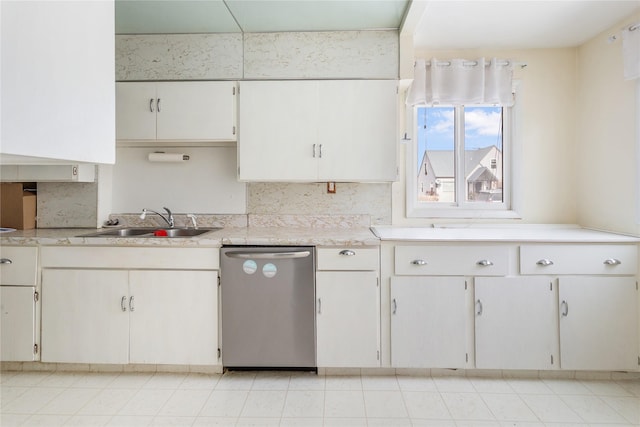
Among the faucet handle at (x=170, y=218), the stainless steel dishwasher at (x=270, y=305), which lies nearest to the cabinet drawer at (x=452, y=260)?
the stainless steel dishwasher at (x=270, y=305)

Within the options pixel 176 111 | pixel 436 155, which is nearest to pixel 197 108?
pixel 176 111

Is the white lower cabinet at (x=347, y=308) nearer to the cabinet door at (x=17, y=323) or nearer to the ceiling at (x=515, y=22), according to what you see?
the ceiling at (x=515, y=22)

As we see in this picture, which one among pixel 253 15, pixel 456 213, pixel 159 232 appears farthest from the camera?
pixel 456 213

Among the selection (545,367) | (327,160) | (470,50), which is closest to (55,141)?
(327,160)

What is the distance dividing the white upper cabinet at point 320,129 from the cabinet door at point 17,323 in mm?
1553

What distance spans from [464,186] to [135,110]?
101 inches

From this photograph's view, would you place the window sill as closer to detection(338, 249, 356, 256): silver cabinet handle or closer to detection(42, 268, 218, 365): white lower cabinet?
detection(338, 249, 356, 256): silver cabinet handle

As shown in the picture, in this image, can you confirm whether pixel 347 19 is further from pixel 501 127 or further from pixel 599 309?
pixel 599 309

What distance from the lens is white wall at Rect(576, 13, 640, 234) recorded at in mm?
2391

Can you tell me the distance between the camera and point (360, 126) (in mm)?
2582

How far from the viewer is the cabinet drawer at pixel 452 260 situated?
223 centimetres

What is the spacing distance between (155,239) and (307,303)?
1027 millimetres

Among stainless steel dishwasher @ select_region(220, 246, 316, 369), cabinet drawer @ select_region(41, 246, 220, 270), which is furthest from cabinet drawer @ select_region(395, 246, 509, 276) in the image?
cabinet drawer @ select_region(41, 246, 220, 270)

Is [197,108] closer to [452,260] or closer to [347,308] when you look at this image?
[347,308]
